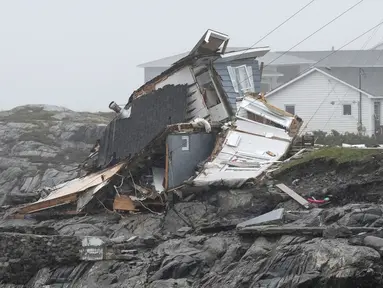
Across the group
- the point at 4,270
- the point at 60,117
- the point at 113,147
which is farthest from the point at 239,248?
the point at 60,117

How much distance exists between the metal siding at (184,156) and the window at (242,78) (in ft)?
15.7

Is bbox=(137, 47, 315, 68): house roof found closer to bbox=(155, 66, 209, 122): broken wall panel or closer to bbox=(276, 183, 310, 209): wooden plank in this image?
bbox=(155, 66, 209, 122): broken wall panel

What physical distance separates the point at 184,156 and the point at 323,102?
19.0m

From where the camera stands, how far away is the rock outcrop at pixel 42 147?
3145 cm

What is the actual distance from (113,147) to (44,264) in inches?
346

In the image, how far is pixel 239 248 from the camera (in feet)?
46.1

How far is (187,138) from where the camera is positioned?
20500mm

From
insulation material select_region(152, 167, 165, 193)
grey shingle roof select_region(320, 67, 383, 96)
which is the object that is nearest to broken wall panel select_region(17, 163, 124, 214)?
insulation material select_region(152, 167, 165, 193)

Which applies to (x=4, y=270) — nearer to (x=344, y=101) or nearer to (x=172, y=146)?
(x=172, y=146)

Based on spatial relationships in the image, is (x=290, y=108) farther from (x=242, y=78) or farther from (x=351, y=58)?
(x=351, y=58)

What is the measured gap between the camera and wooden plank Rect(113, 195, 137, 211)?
19.6 metres

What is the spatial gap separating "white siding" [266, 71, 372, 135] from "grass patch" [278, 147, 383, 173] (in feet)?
58.2

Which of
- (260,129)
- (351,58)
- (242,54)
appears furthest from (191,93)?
(351,58)

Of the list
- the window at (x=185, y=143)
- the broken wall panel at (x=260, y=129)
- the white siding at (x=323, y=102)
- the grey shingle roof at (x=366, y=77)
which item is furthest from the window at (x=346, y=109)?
the window at (x=185, y=143)
